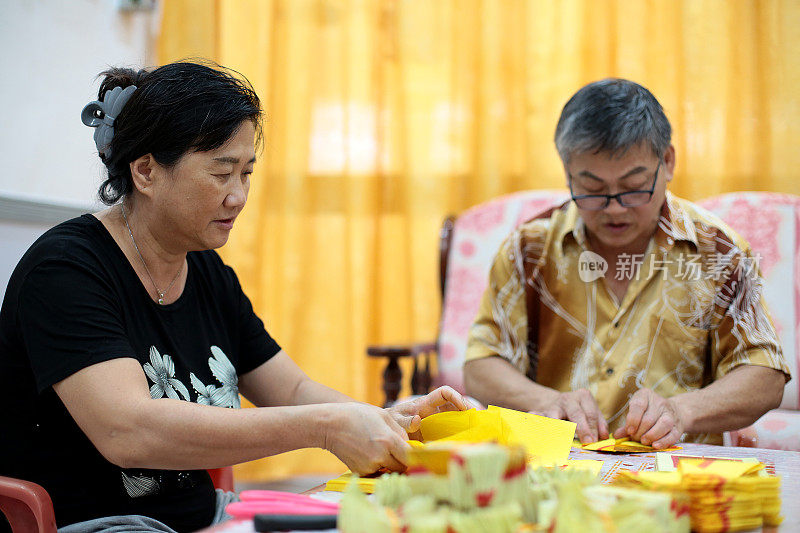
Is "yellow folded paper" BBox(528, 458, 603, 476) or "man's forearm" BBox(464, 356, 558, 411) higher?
"yellow folded paper" BBox(528, 458, 603, 476)

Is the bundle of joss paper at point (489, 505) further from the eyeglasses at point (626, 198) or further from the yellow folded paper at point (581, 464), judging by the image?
the eyeglasses at point (626, 198)

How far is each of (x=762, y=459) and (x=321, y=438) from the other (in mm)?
727

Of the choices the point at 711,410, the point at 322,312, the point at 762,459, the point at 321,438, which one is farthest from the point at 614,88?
the point at 322,312

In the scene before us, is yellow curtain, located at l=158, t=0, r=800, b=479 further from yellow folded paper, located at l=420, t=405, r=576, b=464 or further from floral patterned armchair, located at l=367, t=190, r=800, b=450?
yellow folded paper, located at l=420, t=405, r=576, b=464

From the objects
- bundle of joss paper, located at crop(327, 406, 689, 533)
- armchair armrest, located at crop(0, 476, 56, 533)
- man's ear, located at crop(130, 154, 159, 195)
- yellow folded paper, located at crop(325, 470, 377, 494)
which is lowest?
armchair armrest, located at crop(0, 476, 56, 533)

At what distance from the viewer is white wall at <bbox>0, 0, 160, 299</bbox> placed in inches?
80.9

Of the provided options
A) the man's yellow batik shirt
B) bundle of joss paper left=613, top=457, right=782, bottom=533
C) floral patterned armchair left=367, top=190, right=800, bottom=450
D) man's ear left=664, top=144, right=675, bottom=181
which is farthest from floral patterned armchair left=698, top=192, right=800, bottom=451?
bundle of joss paper left=613, top=457, right=782, bottom=533

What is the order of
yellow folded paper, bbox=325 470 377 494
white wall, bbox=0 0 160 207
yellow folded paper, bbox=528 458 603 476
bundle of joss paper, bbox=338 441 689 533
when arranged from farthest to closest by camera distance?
white wall, bbox=0 0 160 207, yellow folded paper, bbox=528 458 603 476, yellow folded paper, bbox=325 470 377 494, bundle of joss paper, bbox=338 441 689 533

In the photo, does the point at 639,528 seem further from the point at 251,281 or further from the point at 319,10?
the point at 319,10

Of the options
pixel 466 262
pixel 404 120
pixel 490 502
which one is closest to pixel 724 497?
pixel 490 502

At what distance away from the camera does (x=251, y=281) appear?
10.0ft

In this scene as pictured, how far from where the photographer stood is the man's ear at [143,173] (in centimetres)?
130

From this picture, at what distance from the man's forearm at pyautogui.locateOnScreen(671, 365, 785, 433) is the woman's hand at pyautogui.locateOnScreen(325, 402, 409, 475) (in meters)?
0.70

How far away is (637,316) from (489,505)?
1128mm
